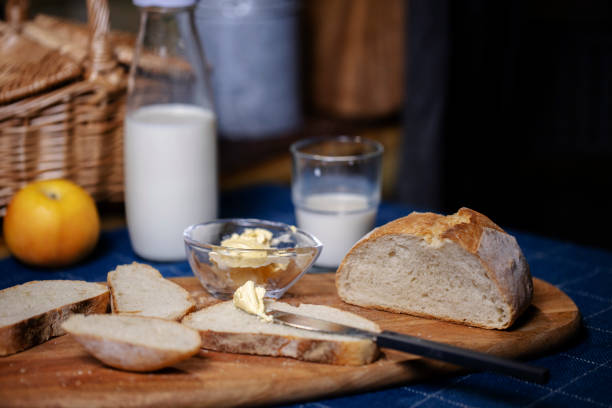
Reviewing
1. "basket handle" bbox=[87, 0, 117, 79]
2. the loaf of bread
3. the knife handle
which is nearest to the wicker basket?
"basket handle" bbox=[87, 0, 117, 79]

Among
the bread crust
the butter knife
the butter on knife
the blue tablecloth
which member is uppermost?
the butter on knife

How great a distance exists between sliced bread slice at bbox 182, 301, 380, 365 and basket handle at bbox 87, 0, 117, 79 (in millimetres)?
755

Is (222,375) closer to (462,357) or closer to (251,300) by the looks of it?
(251,300)

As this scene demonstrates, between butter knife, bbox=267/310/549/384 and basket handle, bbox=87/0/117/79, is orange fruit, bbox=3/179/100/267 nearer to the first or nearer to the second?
basket handle, bbox=87/0/117/79

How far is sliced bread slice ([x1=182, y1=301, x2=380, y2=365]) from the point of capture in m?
1.06

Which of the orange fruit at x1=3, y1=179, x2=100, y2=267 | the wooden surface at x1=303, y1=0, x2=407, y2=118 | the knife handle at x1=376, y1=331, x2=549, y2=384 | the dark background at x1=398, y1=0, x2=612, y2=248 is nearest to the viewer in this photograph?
the knife handle at x1=376, y1=331, x2=549, y2=384

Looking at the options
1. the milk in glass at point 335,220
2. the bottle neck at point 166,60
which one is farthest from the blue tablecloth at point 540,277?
the bottle neck at point 166,60

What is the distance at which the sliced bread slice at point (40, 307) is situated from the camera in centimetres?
109

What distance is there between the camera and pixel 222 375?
3.36ft

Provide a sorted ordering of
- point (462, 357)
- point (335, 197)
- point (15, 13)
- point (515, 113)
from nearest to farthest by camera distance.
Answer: point (462, 357)
point (335, 197)
point (15, 13)
point (515, 113)

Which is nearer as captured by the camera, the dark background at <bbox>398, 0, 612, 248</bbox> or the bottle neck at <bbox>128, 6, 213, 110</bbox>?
the bottle neck at <bbox>128, 6, 213, 110</bbox>

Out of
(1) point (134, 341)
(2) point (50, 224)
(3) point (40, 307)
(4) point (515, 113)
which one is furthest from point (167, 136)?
(4) point (515, 113)

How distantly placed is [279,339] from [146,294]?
1.02 ft

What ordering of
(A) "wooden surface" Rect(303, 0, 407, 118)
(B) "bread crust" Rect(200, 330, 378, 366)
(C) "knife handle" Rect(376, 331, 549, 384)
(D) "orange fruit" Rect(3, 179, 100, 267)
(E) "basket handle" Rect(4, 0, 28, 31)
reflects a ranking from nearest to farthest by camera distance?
1. (C) "knife handle" Rect(376, 331, 549, 384)
2. (B) "bread crust" Rect(200, 330, 378, 366)
3. (D) "orange fruit" Rect(3, 179, 100, 267)
4. (E) "basket handle" Rect(4, 0, 28, 31)
5. (A) "wooden surface" Rect(303, 0, 407, 118)
